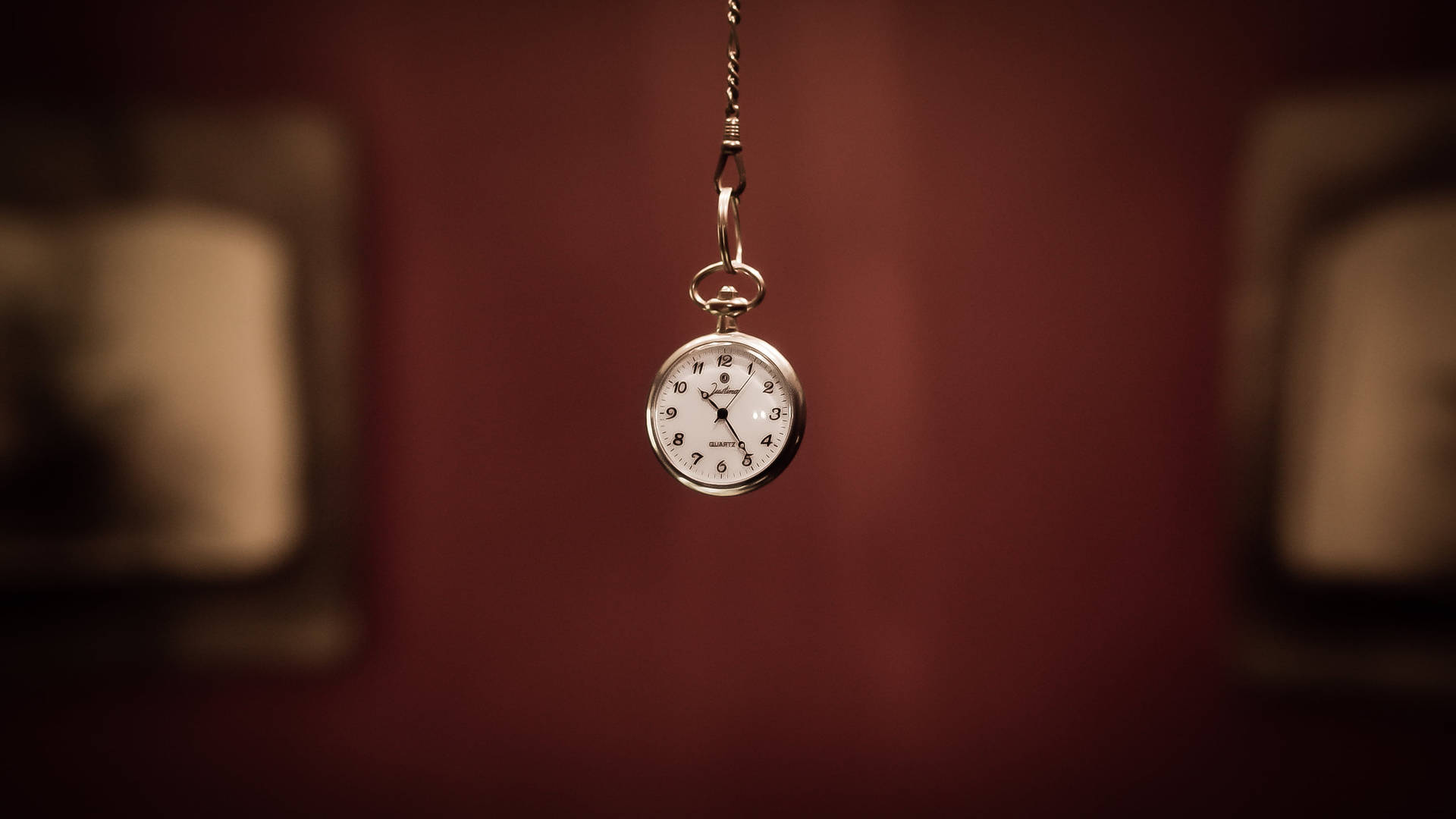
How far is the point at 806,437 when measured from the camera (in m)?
1.57

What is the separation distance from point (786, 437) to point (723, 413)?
0.10m

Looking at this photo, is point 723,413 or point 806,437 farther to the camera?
point 806,437

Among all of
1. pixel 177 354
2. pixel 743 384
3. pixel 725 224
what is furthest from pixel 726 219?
pixel 177 354

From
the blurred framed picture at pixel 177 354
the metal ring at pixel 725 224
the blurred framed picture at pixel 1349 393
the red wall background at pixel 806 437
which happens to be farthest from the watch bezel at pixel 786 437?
the blurred framed picture at pixel 1349 393

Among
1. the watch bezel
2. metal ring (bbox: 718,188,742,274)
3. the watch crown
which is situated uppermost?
metal ring (bbox: 718,188,742,274)

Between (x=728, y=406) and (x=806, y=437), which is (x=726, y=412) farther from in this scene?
(x=806, y=437)

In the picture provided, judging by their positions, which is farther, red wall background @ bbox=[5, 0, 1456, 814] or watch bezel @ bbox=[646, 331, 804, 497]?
red wall background @ bbox=[5, 0, 1456, 814]

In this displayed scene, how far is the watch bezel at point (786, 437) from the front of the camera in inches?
45.3

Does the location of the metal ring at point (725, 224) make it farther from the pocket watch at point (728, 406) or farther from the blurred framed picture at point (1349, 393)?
the blurred framed picture at point (1349, 393)

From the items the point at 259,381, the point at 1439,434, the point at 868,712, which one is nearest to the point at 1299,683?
the point at 1439,434

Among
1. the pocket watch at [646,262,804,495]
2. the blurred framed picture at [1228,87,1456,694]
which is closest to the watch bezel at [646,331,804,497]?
the pocket watch at [646,262,804,495]

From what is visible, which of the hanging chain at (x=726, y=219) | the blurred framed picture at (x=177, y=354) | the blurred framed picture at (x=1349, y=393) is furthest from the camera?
the blurred framed picture at (x=177, y=354)

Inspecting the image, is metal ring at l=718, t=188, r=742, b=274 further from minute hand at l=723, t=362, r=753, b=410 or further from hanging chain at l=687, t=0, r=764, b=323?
minute hand at l=723, t=362, r=753, b=410

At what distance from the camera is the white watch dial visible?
45.3 inches
